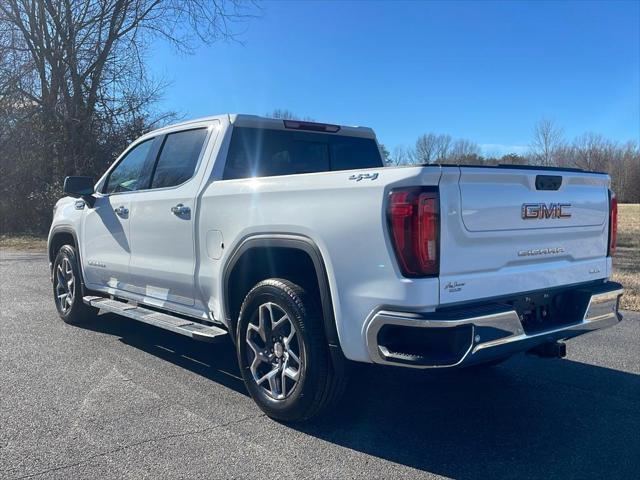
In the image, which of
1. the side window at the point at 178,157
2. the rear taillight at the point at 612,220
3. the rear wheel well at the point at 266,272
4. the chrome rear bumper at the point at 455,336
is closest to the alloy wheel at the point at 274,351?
the rear wheel well at the point at 266,272

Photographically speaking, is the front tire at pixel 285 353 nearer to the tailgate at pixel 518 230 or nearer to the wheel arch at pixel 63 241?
the tailgate at pixel 518 230

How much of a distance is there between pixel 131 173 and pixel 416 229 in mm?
3647

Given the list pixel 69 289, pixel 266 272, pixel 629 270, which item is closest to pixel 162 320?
pixel 266 272

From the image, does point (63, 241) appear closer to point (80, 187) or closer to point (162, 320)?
point (80, 187)

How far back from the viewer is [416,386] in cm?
461

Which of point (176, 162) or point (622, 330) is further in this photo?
point (622, 330)

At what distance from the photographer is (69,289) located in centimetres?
668

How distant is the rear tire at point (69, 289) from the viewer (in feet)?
21.3

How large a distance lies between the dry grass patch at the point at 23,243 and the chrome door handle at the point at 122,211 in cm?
1236

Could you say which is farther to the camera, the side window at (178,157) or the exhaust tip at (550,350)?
the side window at (178,157)

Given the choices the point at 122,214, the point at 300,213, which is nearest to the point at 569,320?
the point at 300,213

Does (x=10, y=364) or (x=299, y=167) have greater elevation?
(x=299, y=167)

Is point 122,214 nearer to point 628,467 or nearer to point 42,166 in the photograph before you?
point 628,467

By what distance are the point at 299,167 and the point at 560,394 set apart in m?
2.82
